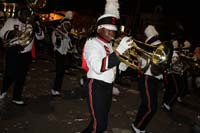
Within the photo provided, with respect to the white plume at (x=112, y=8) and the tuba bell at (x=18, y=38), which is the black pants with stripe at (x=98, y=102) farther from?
the tuba bell at (x=18, y=38)

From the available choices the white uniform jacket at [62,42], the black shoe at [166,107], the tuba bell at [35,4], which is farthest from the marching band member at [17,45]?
the black shoe at [166,107]

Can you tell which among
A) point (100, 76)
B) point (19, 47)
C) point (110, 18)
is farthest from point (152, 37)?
point (19, 47)

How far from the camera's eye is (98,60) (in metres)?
3.71

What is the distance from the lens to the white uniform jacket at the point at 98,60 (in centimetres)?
368

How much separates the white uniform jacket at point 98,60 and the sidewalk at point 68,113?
1.35 meters

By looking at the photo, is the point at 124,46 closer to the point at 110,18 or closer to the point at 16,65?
the point at 110,18

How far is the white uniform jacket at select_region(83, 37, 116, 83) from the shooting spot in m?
3.68

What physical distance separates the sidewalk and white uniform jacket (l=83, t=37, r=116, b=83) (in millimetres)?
1345

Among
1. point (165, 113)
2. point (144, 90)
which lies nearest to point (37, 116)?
point (144, 90)

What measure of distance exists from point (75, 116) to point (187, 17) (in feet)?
56.1

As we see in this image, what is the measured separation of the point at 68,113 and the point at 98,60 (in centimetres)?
280

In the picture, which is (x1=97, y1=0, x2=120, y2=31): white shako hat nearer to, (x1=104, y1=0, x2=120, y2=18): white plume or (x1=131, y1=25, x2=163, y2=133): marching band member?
(x1=104, y1=0, x2=120, y2=18): white plume

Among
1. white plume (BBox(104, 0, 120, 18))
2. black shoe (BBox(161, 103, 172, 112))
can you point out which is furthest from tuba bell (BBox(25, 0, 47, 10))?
black shoe (BBox(161, 103, 172, 112))

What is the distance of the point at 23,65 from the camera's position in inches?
233
